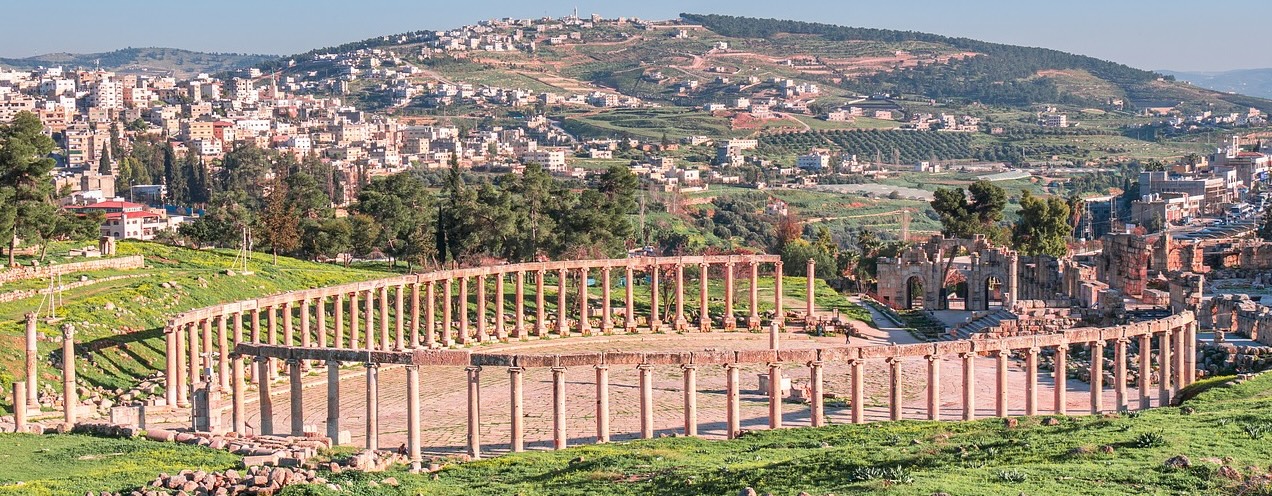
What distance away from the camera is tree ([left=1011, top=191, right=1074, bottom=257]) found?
289 ft

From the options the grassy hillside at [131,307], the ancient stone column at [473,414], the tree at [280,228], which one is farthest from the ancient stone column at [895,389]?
the tree at [280,228]

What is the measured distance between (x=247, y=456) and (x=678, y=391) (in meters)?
18.8

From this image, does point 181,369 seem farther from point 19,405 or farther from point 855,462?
point 855,462

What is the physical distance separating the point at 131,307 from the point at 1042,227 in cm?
5133

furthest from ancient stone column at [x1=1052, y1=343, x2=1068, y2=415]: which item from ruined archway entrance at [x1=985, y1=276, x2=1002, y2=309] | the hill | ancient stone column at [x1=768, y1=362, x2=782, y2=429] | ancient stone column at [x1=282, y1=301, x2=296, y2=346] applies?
ruined archway entrance at [x1=985, y1=276, x2=1002, y2=309]

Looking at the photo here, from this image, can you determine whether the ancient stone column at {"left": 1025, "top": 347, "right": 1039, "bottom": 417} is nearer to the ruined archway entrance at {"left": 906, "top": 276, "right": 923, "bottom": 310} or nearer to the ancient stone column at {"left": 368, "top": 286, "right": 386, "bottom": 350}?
the ancient stone column at {"left": 368, "top": 286, "right": 386, "bottom": 350}

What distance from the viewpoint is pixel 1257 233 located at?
330ft

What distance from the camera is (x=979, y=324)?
67875mm

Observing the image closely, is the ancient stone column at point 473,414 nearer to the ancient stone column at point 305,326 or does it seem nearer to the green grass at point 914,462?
the green grass at point 914,462

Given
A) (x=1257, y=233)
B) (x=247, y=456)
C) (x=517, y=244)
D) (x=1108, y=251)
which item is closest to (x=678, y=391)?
(x=247, y=456)

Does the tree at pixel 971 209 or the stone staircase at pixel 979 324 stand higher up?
the tree at pixel 971 209

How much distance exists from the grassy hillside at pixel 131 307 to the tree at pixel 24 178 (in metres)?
3.68

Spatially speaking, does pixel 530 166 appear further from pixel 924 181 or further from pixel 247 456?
pixel 924 181

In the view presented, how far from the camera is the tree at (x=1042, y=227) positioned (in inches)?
3469
